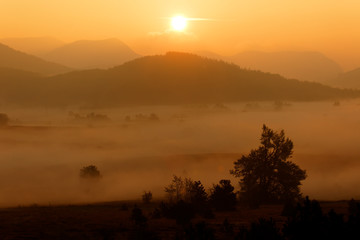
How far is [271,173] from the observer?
131 feet

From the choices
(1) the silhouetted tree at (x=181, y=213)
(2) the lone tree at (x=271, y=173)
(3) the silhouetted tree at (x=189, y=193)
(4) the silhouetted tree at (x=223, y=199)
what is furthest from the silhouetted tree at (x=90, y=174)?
(1) the silhouetted tree at (x=181, y=213)

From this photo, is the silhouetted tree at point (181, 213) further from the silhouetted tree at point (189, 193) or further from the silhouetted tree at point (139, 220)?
the silhouetted tree at point (189, 193)

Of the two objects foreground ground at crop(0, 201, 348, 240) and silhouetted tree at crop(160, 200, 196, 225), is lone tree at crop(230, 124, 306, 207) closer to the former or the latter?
foreground ground at crop(0, 201, 348, 240)

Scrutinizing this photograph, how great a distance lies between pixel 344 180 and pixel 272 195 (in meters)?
18.5

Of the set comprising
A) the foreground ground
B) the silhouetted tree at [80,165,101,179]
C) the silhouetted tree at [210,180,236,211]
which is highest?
the silhouetted tree at [80,165,101,179]

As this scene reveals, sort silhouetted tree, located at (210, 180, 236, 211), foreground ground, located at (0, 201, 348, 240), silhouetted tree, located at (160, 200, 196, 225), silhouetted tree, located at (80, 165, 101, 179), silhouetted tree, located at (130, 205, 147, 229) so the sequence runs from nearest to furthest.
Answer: foreground ground, located at (0, 201, 348, 240), silhouetted tree, located at (130, 205, 147, 229), silhouetted tree, located at (160, 200, 196, 225), silhouetted tree, located at (210, 180, 236, 211), silhouetted tree, located at (80, 165, 101, 179)

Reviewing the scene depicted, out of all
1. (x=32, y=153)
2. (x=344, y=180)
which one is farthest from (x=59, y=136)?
(x=344, y=180)

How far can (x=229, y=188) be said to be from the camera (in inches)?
1430

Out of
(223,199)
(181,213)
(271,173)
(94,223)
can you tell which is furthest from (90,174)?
(181,213)

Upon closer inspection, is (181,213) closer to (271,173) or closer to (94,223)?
(94,223)

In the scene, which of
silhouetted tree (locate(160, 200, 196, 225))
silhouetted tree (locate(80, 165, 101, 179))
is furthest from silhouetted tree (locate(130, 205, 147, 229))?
silhouetted tree (locate(80, 165, 101, 179))

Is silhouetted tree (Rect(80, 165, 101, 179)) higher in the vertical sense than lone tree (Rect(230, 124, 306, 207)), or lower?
higher

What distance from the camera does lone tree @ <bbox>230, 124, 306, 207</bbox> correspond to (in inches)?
1558

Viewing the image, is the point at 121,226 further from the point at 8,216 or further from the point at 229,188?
the point at 229,188
